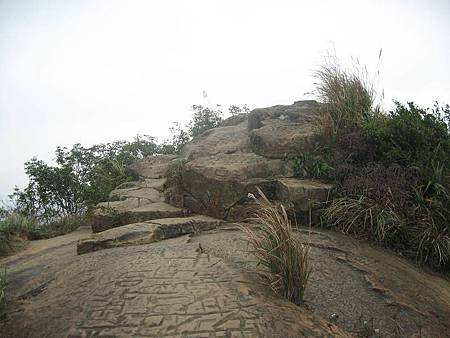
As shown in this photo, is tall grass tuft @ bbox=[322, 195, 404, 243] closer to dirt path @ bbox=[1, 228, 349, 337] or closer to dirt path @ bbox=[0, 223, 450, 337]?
dirt path @ bbox=[0, 223, 450, 337]

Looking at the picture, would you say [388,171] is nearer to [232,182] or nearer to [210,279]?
[232,182]

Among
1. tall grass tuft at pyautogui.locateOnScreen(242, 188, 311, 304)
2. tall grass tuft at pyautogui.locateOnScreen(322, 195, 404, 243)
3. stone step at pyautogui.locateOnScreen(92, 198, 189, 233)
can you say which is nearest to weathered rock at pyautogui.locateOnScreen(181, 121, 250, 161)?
stone step at pyautogui.locateOnScreen(92, 198, 189, 233)

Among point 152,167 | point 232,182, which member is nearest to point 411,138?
point 232,182

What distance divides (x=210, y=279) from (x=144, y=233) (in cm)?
158

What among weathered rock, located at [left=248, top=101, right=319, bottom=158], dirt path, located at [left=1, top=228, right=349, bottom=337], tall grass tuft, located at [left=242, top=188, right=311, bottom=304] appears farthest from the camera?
weathered rock, located at [left=248, top=101, right=319, bottom=158]

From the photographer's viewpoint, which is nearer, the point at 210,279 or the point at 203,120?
the point at 210,279

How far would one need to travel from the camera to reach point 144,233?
425cm

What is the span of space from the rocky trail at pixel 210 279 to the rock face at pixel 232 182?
2 centimetres

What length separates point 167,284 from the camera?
2.91 m

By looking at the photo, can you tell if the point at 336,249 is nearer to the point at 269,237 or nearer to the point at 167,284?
the point at 269,237

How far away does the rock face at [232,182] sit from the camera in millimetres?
4867

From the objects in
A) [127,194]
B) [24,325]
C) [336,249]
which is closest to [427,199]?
[336,249]

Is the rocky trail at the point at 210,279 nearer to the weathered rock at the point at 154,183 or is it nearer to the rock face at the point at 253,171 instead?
the rock face at the point at 253,171

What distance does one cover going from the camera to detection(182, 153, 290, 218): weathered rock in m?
4.95
